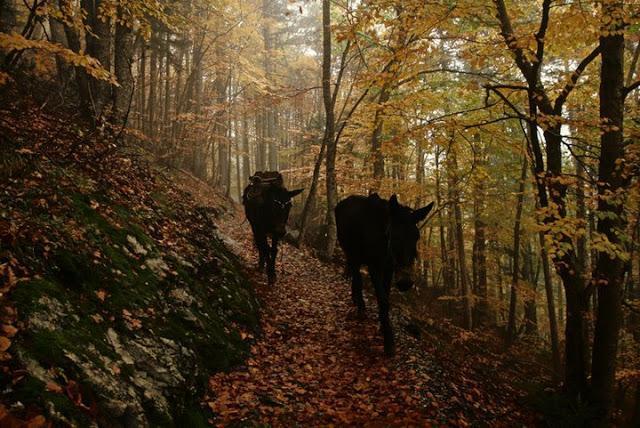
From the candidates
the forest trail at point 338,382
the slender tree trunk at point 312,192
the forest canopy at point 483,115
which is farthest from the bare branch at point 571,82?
the slender tree trunk at point 312,192

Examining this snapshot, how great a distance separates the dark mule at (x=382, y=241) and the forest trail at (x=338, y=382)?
1.94ft

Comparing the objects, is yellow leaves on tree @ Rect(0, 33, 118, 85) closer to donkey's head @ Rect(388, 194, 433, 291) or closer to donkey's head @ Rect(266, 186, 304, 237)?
donkey's head @ Rect(266, 186, 304, 237)

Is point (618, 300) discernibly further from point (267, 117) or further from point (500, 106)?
point (267, 117)

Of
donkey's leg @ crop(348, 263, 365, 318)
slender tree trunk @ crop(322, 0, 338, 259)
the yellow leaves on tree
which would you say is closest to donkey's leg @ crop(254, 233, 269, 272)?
donkey's leg @ crop(348, 263, 365, 318)

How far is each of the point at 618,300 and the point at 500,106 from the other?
5388 millimetres

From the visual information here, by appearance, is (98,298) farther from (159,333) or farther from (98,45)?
(98,45)

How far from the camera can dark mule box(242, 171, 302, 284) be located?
32.3ft

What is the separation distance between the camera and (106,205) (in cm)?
660

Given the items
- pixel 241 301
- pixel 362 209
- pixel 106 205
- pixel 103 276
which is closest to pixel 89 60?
pixel 106 205

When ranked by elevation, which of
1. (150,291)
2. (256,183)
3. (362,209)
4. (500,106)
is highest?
(500,106)

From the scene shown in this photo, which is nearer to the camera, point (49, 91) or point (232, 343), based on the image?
point (232, 343)

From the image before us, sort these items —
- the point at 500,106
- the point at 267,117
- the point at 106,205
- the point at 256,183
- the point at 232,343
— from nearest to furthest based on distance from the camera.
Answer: the point at 232,343, the point at 106,205, the point at 500,106, the point at 256,183, the point at 267,117

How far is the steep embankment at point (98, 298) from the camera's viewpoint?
3053 mm

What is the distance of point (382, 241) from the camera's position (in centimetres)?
701
